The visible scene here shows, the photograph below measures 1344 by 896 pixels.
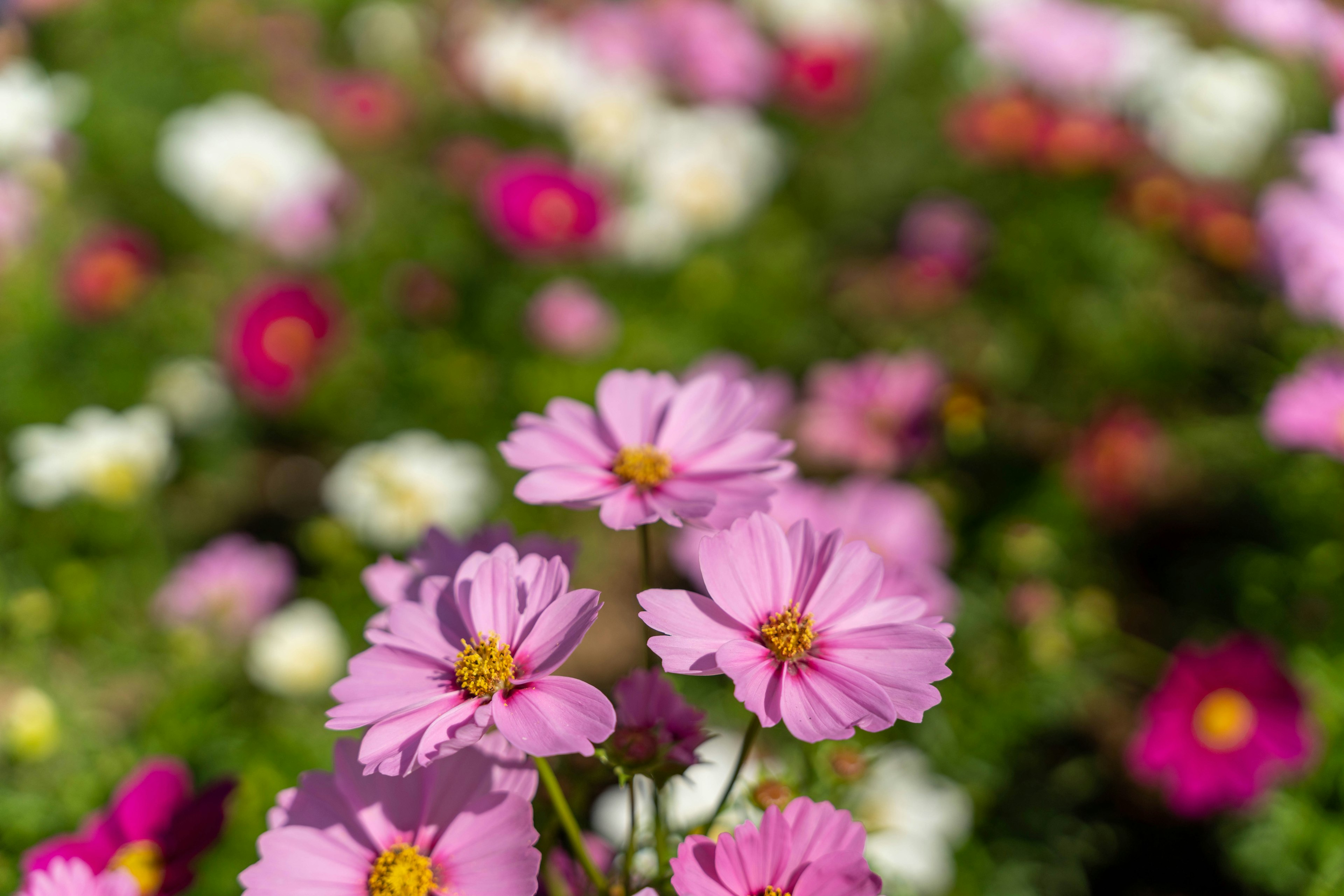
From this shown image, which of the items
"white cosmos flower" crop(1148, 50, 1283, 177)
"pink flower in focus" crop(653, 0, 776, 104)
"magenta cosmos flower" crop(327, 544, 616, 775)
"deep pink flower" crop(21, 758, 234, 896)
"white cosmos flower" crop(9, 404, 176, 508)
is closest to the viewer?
"magenta cosmos flower" crop(327, 544, 616, 775)

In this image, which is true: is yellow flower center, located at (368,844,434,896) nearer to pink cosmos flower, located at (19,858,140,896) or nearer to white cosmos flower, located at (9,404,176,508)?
pink cosmos flower, located at (19,858,140,896)

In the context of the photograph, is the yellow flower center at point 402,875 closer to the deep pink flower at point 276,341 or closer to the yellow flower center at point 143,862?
the yellow flower center at point 143,862

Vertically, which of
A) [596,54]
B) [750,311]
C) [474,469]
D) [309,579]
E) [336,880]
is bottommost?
[336,880]

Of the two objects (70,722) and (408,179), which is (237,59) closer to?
(408,179)

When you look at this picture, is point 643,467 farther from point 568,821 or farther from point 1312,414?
point 1312,414

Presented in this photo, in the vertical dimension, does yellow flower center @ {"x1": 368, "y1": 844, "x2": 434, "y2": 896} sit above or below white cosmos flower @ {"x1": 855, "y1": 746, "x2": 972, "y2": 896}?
below

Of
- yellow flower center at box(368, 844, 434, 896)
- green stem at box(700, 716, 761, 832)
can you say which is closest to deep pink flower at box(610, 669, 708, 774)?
green stem at box(700, 716, 761, 832)

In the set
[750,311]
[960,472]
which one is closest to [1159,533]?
[960,472]

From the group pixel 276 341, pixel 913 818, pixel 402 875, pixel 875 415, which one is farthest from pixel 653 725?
pixel 276 341
